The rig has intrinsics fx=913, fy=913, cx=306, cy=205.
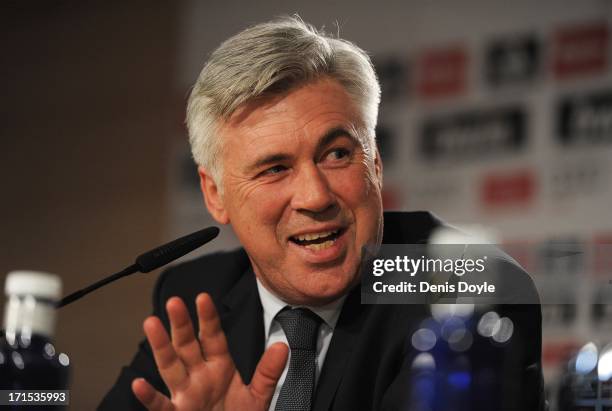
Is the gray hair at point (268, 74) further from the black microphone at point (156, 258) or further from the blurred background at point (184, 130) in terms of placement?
the blurred background at point (184, 130)

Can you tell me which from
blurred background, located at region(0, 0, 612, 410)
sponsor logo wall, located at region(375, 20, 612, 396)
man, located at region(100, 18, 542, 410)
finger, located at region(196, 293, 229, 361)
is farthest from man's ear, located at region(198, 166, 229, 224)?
sponsor logo wall, located at region(375, 20, 612, 396)

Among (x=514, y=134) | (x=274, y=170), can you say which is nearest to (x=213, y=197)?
(x=274, y=170)

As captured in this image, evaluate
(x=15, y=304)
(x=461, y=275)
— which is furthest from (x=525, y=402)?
(x=15, y=304)

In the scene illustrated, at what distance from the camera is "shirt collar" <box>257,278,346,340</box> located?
159cm

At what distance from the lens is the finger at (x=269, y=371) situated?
1271 mm

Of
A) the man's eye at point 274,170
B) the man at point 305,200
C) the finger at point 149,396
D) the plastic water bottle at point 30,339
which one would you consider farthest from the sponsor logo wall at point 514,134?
the plastic water bottle at point 30,339

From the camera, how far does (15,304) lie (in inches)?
47.1

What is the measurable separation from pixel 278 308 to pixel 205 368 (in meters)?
0.38

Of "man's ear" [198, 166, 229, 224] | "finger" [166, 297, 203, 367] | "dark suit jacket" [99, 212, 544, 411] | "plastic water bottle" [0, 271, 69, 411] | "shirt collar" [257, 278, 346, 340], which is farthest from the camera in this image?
"man's ear" [198, 166, 229, 224]

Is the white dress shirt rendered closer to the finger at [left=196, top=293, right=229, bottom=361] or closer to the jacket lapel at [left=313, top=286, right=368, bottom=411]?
the jacket lapel at [left=313, top=286, right=368, bottom=411]

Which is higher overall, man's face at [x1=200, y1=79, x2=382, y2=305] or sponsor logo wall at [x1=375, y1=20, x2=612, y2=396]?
sponsor logo wall at [x1=375, y1=20, x2=612, y2=396]

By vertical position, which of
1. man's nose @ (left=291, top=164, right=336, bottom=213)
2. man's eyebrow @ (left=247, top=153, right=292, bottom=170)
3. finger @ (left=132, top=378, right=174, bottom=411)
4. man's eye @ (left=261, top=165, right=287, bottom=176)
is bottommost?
finger @ (left=132, top=378, right=174, bottom=411)

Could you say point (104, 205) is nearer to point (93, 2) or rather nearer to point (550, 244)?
point (93, 2)

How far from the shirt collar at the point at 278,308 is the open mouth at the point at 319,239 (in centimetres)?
13
